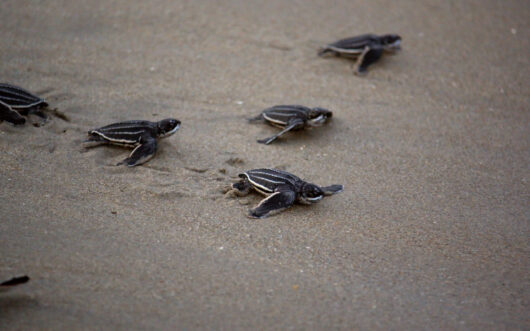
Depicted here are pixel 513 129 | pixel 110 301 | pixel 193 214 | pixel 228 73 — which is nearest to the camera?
pixel 110 301

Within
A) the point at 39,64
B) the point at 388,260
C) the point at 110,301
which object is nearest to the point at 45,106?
the point at 39,64

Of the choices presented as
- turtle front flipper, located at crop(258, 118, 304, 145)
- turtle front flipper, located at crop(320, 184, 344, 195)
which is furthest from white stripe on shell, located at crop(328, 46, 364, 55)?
turtle front flipper, located at crop(320, 184, 344, 195)

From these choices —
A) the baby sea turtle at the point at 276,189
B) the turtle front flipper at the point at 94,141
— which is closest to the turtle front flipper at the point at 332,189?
the baby sea turtle at the point at 276,189

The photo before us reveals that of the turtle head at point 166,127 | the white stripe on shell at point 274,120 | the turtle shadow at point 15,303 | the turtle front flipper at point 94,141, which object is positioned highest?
the turtle head at point 166,127

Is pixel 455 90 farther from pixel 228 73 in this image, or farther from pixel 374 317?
pixel 374 317

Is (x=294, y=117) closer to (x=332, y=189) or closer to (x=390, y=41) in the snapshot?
(x=332, y=189)

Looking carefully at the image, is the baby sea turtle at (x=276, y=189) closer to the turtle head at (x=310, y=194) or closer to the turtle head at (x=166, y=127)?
the turtle head at (x=310, y=194)
